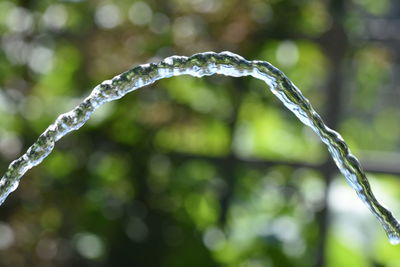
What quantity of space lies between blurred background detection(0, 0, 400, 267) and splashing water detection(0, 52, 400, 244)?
123 centimetres

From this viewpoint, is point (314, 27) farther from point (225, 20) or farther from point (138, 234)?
point (138, 234)

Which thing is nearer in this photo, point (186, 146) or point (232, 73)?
point (232, 73)

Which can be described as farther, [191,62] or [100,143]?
[100,143]

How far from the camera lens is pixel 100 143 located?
2.66 meters

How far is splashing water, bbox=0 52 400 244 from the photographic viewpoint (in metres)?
1.24

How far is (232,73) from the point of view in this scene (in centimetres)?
130

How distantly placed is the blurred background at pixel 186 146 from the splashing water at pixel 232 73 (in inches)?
48.6

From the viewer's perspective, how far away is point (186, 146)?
2680 millimetres

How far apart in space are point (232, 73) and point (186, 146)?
4.56ft

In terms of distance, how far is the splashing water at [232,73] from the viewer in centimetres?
124

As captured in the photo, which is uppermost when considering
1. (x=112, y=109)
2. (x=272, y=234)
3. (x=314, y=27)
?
(x=314, y=27)

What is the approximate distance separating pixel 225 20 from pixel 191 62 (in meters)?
1.32

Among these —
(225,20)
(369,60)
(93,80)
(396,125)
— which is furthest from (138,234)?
(396,125)

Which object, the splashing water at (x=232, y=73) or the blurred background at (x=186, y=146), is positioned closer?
the splashing water at (x=232, y=73)
